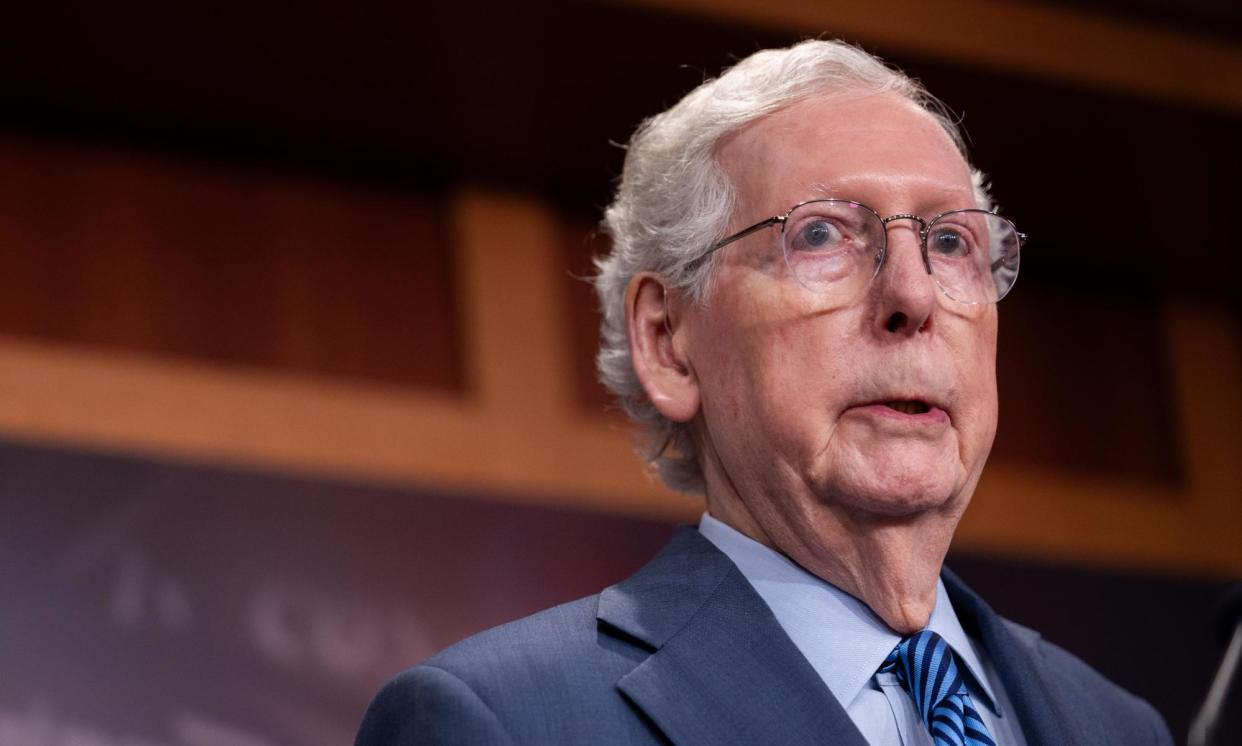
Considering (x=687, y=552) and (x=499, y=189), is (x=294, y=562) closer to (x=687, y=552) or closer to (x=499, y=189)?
(x=499, y=189)

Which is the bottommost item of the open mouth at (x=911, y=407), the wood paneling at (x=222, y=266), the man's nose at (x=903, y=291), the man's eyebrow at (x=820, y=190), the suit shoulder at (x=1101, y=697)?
the wood paneling at (x=222, y=266)

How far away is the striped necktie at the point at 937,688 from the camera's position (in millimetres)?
1614

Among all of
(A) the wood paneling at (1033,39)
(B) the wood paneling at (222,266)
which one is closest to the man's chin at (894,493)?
(A) the wood paneling at (1033,39)

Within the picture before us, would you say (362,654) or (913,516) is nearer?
(913,516)

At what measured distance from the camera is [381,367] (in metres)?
3.89

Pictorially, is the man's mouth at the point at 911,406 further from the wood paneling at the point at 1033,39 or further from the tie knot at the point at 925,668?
the wood paneling at the point at 1033,39

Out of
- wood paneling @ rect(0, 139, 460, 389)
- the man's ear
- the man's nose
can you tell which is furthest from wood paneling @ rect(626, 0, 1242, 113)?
the man's nose

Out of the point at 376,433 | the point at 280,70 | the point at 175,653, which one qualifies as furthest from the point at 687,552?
the point at 280,70

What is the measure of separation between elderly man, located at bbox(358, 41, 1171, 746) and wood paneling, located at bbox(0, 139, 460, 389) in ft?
6.53

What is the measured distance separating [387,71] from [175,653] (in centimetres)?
137

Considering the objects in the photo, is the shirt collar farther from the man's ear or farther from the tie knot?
the man's ear

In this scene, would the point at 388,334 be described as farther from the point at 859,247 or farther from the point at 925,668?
the point at 925,668

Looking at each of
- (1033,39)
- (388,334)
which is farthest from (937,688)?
(1033,39)

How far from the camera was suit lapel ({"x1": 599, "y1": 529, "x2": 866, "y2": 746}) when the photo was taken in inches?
60.6
